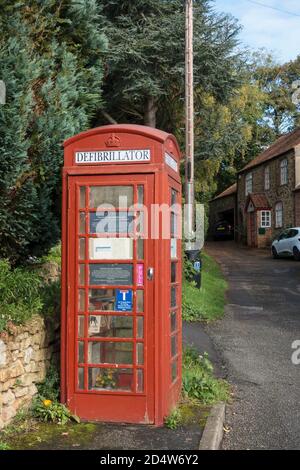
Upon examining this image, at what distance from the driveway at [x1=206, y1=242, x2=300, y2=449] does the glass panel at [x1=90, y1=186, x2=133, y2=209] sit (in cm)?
242

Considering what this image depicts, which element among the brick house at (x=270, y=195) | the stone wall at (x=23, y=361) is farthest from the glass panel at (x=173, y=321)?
the brick house at (x=270, y=195)

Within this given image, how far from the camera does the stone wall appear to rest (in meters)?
5.18

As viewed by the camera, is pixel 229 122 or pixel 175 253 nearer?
pixel 175 253

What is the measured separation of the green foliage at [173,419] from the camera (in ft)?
17.9

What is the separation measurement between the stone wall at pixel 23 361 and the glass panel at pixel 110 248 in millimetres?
936

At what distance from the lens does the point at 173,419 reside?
5.50 m

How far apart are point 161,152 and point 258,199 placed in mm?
37494

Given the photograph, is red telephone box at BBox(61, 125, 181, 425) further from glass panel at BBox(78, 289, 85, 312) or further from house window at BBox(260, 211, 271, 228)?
house window at BBox(260, 211, 271, 228)

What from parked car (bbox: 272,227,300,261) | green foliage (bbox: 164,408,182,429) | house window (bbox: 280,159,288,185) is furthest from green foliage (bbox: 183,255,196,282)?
house window (bbox: 280,159,288,185)

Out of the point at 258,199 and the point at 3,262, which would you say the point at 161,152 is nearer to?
the point at 3,262

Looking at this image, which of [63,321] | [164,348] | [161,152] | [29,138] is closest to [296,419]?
[164,348]

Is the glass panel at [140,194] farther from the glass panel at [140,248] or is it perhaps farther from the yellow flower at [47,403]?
the yellow flower at [47,403]

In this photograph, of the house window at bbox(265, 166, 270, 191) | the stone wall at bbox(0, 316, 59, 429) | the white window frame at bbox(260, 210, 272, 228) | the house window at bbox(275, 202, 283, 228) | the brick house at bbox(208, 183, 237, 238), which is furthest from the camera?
the brick house at bbox(208, 183, 237, 238)

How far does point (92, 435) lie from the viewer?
5.23m
